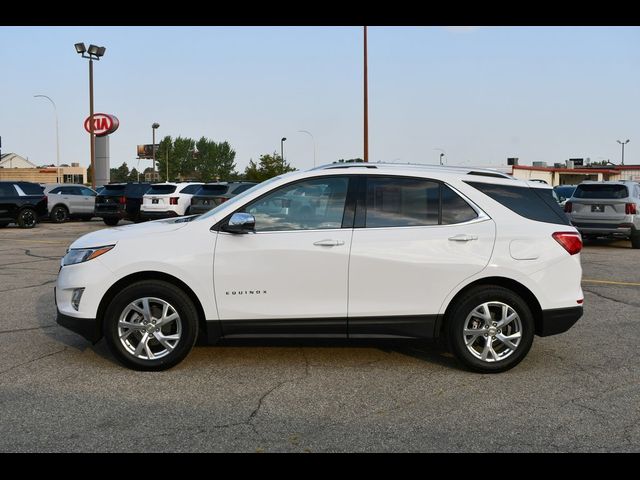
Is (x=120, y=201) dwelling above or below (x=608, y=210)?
above

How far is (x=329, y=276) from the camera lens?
5602mm

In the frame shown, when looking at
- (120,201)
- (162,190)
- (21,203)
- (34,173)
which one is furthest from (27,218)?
(34,173)

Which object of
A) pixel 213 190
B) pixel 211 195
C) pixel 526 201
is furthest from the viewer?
pixel 213 190

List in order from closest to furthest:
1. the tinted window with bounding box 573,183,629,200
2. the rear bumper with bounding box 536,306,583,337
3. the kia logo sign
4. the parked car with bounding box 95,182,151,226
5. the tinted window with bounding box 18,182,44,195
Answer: the rear bumper with bounding box 536,306,583,337 < the tinted window with bounding box 573,183,629,200 < the tinted window with bounding box 18,182,44,195 < the parked car with bounding box 95,182,151,226 < the kia logo sign

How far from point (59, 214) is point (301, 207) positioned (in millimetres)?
24024

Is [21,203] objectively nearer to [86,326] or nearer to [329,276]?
[86,326]

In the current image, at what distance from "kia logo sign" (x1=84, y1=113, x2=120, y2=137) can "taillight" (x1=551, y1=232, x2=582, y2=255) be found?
44171 millimetres

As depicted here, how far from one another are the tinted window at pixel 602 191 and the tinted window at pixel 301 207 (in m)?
12.7

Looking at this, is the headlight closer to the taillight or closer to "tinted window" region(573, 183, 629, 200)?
the taillight

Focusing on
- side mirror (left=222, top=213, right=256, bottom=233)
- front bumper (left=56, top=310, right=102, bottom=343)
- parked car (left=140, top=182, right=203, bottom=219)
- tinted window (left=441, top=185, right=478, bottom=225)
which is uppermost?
parked car (left=140, top=182, right=203, bottom=219)

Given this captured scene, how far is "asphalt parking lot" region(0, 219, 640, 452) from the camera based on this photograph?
4.22 metres

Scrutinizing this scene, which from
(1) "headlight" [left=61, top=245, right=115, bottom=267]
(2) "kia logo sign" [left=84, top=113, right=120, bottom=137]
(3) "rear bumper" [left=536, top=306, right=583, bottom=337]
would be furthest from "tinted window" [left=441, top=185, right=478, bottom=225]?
(2) "kia logo sign" [left=84, top=113, right=120, bottom=137]
